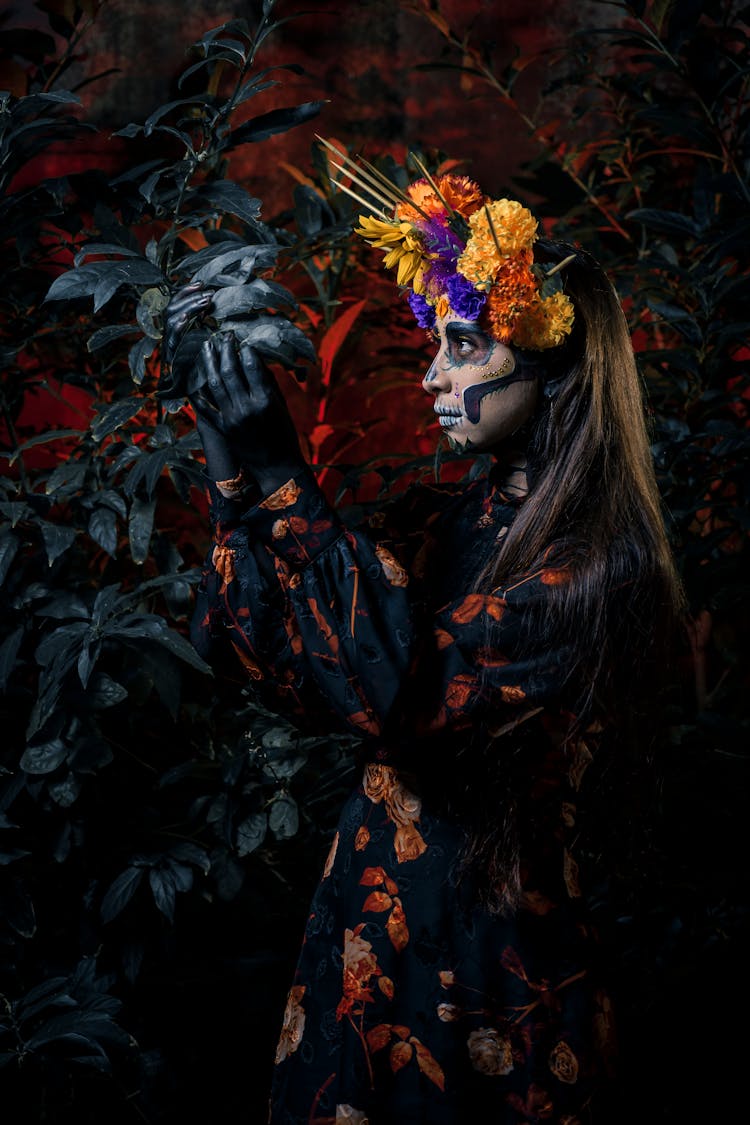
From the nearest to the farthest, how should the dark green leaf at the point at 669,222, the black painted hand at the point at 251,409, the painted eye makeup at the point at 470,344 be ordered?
the black painted hand at the point at 251,409 < the painted eye makeup at the point at 470,344 < the dark green leaf at the point at 669,222

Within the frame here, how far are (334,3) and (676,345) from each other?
90 cm

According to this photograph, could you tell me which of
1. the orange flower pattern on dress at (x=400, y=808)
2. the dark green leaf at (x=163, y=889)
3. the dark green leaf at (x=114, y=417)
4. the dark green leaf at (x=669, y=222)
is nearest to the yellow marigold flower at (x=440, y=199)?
the dark green leaf at (x=114, y=417)

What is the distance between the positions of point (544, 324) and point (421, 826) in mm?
401

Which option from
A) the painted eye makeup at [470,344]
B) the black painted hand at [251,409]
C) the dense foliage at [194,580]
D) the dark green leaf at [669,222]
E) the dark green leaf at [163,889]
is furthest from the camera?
the dark green leaf at [669,222]

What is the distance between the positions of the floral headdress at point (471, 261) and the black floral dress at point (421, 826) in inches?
6.2

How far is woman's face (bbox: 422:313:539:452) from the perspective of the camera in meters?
0.83

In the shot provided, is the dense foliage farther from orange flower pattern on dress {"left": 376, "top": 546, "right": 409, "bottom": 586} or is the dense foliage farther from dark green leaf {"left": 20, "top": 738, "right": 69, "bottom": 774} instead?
orange flower pattern on dress {"left": 376, "top": 546, "right": 409, "bottom": 586}

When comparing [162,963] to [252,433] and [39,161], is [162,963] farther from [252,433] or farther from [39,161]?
[39,161]

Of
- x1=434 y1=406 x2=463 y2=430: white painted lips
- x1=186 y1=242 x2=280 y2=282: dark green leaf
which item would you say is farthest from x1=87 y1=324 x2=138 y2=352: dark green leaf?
x1=434 y1=406 x2=463 y2=430: white painted lips

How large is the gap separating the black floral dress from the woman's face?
86 mm

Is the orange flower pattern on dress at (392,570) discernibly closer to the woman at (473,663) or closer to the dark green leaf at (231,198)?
the woman at (473,663)

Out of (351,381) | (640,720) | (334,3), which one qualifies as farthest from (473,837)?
(334,3)

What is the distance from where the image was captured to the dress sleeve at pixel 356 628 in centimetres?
75

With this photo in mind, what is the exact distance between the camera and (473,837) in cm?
84
